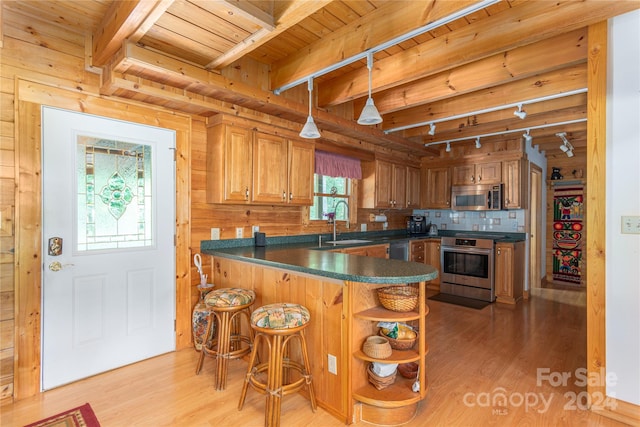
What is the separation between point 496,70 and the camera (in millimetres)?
2814

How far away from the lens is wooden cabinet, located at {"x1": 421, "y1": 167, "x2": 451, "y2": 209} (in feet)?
18.7

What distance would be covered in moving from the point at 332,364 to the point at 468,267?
347 cm

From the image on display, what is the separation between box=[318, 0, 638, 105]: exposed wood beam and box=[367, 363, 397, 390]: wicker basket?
86.8 inches

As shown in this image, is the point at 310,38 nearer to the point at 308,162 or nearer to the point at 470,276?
the point at 308,162

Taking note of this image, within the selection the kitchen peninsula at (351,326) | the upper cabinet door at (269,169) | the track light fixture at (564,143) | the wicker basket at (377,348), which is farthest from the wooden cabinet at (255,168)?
the track light fixture at (564,143)

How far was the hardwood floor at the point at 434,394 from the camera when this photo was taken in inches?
81.4

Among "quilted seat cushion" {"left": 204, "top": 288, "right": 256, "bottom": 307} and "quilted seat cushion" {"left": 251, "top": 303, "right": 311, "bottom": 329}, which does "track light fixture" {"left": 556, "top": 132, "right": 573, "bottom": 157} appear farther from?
"quilted seat cushion" {"left": 204, "top": 288, "right": 256, "bottom": 307}

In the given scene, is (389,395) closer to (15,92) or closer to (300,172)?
(300,172)

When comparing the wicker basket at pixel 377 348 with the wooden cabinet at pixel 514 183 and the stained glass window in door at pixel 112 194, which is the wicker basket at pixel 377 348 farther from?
the wooden cabinet at pixel 514 183

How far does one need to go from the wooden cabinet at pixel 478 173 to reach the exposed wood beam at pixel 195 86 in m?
Result: 2.71

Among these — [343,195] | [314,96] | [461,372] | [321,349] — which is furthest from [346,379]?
[343,195]

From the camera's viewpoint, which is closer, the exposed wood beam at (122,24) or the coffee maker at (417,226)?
the exposed wood beam at (122,24)

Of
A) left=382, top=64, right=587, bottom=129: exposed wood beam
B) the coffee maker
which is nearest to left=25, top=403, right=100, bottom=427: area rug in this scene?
left=382, top=64, right=587, bottom=129: exposed wood beam

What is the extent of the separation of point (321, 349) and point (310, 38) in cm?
226
